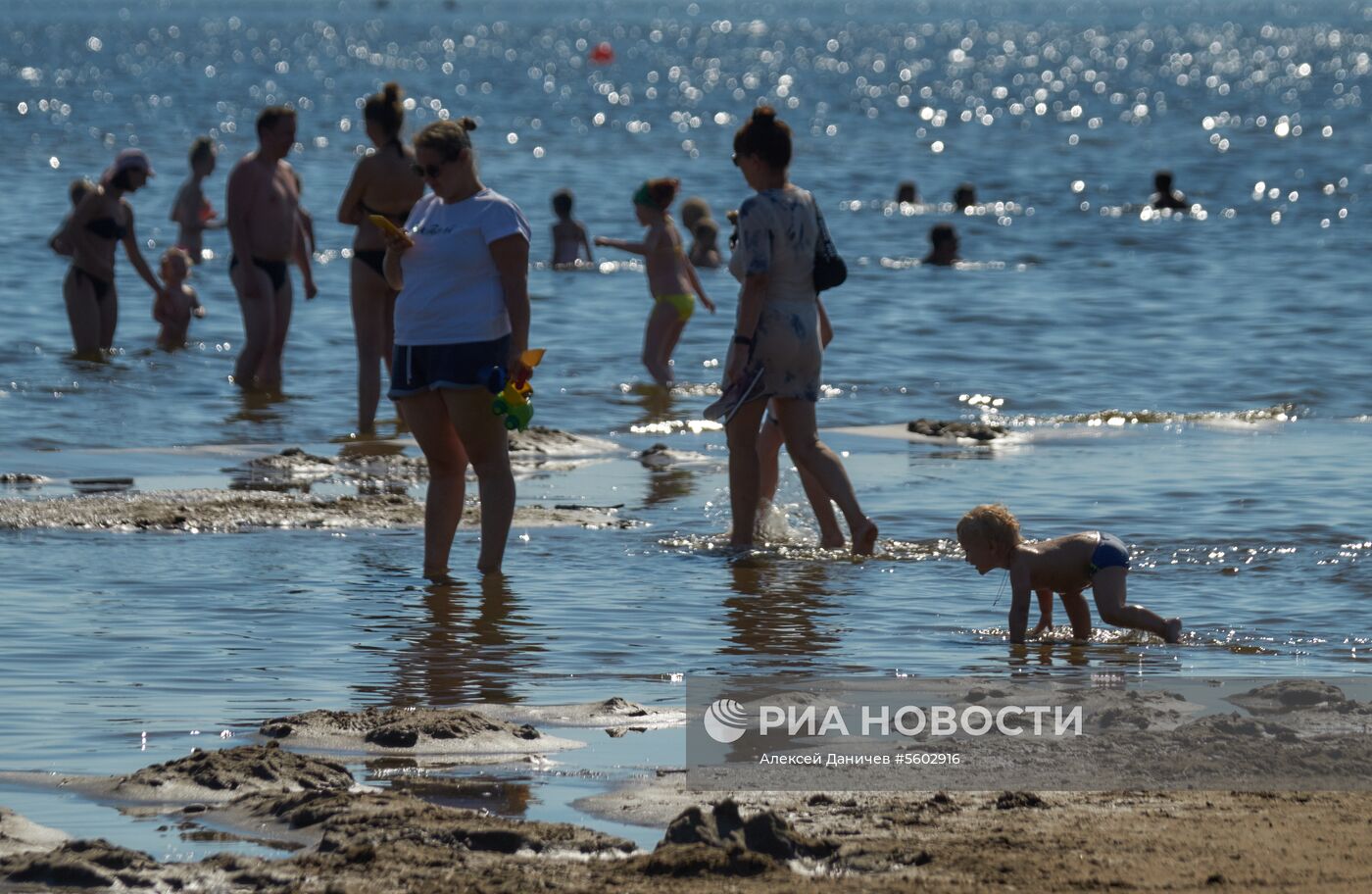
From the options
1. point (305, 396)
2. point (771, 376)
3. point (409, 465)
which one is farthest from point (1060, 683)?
point (305, 396)

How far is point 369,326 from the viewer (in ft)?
36.1

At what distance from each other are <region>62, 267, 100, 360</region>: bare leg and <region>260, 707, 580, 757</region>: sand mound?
9.68 meters

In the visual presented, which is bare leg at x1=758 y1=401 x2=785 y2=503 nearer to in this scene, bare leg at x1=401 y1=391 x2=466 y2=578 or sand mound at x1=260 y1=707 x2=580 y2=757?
bare leg at x1=401 y1=391 x2=466 y2=578

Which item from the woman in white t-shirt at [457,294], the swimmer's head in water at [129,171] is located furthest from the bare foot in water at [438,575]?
the swimmer's head in water at [129,171]

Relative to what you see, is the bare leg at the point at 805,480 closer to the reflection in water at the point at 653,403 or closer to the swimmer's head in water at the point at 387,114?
the swimmer's head in water at the point at 387,114

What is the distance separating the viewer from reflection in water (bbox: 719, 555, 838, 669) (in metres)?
6.65

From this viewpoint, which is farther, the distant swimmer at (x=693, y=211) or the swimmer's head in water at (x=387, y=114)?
the distant swimmer at (x=693, y=211)

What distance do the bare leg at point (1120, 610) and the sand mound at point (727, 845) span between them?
2558 mm

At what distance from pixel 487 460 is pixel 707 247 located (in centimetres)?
1352

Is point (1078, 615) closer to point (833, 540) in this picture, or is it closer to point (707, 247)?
point (833, 540)

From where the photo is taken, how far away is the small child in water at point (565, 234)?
807 inches

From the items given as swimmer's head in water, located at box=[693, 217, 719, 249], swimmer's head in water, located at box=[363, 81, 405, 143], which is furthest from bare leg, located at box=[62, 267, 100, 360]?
swimmer's head in water, located at box=[693, 217, 719, 249]

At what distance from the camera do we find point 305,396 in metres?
13.6

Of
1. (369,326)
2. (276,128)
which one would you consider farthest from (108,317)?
(369,326)
